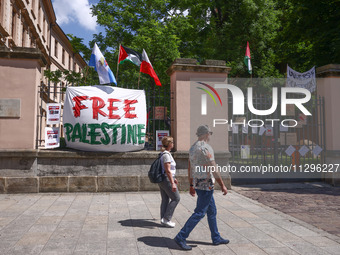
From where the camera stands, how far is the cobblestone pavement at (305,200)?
648 cm

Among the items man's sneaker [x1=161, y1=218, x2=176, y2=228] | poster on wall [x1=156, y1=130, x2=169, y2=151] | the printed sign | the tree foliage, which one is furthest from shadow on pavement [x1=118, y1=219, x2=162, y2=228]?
the tree foliage

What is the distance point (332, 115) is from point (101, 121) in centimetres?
770

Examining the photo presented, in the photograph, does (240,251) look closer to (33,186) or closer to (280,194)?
(280,194)

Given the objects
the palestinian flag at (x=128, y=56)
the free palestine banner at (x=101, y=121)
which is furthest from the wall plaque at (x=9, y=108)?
the palestinian flag at (x=128, y=56)

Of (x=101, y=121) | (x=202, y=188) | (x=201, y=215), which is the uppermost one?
(x=101, y=121)

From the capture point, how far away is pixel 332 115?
11047 millimetres

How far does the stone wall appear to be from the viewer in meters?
8.73

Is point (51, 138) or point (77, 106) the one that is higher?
point (77, 106)

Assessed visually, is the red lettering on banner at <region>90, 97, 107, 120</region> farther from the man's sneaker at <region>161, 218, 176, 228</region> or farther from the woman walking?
the man's sneaker at <region>161, 218, 176, 228</region>

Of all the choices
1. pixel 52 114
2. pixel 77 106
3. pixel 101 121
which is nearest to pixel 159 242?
pixel 101 121

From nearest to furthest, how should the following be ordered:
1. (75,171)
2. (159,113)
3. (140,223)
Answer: (140,223) < (75,171) < (159,113)

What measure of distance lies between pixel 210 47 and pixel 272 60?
176 inches

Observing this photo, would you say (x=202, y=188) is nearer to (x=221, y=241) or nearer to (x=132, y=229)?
(x=221, y=241)

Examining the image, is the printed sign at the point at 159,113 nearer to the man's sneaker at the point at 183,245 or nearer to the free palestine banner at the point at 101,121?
the free palestine banner at the point at 101,121
